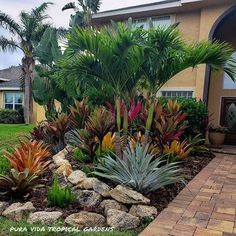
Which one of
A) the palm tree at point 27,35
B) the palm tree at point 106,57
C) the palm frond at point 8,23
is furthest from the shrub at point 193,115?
the palm frond at point 8,23

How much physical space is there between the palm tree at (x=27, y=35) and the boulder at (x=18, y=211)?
58.2 ft

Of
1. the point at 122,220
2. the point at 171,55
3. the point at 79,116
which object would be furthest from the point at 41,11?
the point at 122,220

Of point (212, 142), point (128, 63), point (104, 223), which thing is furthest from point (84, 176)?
point (212, 142)

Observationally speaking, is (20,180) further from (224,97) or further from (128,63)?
(224,97)

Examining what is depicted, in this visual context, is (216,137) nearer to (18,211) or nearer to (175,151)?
(175,151)

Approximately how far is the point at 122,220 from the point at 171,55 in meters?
3.53

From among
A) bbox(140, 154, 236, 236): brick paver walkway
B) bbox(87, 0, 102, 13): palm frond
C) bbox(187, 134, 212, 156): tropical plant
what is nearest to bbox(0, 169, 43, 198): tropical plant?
bbox(140, 154, 236, 236): brick paver walkway

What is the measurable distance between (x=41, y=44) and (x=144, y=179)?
10338 mm

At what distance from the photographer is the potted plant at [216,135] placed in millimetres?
13133

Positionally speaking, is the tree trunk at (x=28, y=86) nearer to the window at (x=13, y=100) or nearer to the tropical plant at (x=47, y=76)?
the window at (x=13, y=100)

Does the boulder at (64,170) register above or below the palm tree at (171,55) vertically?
below

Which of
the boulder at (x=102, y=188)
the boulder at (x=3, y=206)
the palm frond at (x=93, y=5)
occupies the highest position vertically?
the palm frond at (x=93, y=5)

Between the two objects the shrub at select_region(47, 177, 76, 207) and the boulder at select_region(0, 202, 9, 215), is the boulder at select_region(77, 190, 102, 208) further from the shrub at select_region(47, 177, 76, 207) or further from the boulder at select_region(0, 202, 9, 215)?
the boulder at select_region(0, 202, 9, 215)

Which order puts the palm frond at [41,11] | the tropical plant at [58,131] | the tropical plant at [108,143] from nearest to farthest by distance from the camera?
the tropical plant at [108,143]
the tropical plant at [58,131]
the palm frond at [41,11]
